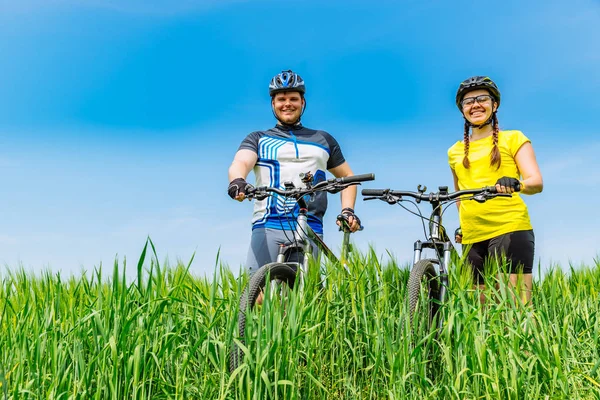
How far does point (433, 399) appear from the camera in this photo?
148 inches

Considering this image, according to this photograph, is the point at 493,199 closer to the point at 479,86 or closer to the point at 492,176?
the point at 492,176

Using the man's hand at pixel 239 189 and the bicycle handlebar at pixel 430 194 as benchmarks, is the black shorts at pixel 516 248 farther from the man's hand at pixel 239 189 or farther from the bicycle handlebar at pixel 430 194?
the man's hand at pixel 239 189

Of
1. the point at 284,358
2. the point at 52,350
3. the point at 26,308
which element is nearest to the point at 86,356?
the point at 52,350

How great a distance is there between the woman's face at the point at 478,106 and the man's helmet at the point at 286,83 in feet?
4.47

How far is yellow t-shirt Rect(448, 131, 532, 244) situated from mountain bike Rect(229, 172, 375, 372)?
3.49 feet

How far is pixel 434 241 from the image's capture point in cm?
449

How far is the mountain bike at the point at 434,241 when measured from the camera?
4.30m

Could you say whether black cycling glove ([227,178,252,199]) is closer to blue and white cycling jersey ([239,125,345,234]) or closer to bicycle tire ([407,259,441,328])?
blue and white cycling jersey ([239,125,345,234])

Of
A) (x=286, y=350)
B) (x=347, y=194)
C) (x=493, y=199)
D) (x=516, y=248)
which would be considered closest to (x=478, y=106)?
(x=493, y=199)

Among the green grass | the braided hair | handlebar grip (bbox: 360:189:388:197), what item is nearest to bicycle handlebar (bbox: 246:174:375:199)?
handlebar grip (bbox: 360:189:388:197)

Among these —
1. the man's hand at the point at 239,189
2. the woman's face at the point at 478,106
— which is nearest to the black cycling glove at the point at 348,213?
the man's hand at the point at 239,189

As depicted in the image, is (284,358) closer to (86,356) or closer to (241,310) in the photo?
(241,310)

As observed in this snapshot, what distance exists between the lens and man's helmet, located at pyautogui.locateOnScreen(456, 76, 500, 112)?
17.2 ft

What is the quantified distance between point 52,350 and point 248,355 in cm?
→ 111
